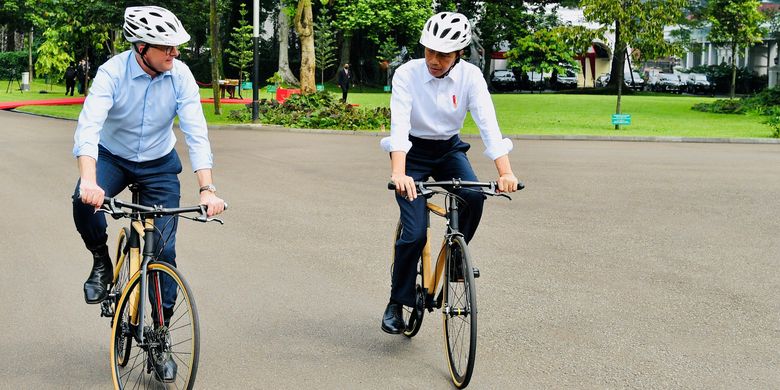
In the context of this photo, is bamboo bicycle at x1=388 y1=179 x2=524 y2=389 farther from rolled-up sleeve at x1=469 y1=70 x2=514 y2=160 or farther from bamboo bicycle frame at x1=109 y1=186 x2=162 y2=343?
bamboo bicycle frame at x1=109 y1=186 x2=162 y2=343

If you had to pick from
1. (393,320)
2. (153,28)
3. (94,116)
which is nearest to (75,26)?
(393,320)

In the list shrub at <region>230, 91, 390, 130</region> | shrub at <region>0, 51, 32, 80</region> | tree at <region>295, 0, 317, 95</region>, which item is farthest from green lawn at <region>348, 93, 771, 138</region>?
shrub at <region>0, 51, 32, 80</region>

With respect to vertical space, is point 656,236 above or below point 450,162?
below

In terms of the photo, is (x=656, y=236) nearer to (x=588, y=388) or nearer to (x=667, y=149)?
(x=588, y=388)

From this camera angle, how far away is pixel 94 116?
15.9ft

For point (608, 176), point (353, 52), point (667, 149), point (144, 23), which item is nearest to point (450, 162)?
point (144, 23)

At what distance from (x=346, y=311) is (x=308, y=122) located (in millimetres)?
21207

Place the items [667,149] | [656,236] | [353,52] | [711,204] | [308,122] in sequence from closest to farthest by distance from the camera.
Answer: [656,236]
[711,204]
[667,149]
[308,122]
[353,52]

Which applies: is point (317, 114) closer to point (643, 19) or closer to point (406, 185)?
point (643, 19)

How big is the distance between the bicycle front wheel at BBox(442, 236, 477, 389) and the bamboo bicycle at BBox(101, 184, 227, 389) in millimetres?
1254

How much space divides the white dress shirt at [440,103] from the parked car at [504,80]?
58.7 meters

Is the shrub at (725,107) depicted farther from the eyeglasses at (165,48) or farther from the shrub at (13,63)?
the shrub at (13,63)

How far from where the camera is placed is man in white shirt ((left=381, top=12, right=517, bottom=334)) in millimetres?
5309

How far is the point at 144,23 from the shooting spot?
15.4 ft
